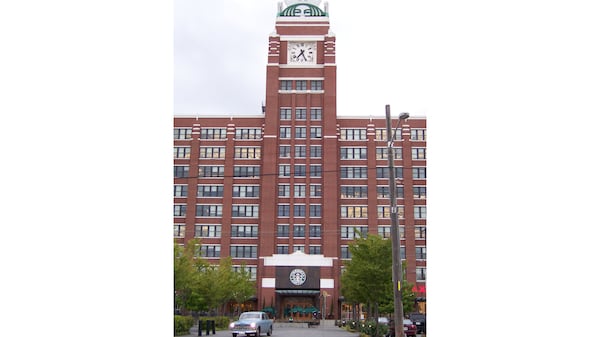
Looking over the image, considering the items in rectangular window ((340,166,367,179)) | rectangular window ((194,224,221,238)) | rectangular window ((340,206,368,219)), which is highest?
rectangular window ((340,166,367,179))

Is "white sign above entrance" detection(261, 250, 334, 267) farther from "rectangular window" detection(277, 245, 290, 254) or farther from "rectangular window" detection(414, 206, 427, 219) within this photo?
"rectangular window" detection(414, 206, 427, 219)

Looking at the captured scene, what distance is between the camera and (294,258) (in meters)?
56.8

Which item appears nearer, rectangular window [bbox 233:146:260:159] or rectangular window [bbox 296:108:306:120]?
rectangular window [bbox 296:108:306:120]

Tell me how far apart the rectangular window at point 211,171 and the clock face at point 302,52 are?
15507 millimetres

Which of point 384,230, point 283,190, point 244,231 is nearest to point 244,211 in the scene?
point 244,231

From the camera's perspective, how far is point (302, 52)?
208ft

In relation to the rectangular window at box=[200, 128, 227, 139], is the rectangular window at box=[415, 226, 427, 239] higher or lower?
lower

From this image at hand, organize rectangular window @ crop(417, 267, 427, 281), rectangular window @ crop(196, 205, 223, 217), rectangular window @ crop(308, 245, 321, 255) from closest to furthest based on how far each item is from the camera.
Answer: rectangular window @ crop(308, 245, 321, 255)
rectangular window @ crop(417, 267, 427, 281)
rectangular window @ crop(196, 205, 223, 217)

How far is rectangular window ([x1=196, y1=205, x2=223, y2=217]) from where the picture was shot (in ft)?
Result: 200

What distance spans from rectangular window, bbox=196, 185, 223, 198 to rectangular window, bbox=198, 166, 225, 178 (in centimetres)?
130

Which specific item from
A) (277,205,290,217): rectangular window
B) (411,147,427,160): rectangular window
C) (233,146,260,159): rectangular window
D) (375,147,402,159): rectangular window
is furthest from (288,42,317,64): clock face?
(277,205,290,217): rectangular window

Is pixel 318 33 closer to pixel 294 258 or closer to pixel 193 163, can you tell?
pixel 193 163

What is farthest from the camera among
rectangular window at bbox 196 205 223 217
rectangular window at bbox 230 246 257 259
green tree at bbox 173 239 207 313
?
rectangular window at bbox 196 205 223 217

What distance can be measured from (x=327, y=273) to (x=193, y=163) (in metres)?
20.5
